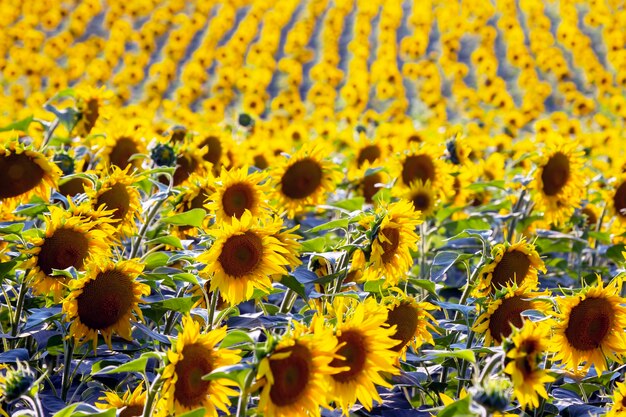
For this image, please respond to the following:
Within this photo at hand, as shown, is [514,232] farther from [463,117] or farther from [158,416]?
[463,117]

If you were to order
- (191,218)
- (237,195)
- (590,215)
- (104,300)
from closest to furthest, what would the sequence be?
1. (104,300)
2. (191,218)
3. (237,195)
4. (590,215)

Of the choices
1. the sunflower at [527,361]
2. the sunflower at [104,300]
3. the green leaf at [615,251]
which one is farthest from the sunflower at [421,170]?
the sunflower at [527,361]

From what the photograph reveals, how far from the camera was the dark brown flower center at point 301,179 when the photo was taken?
4219 millimetres

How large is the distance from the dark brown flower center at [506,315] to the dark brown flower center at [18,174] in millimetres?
1861

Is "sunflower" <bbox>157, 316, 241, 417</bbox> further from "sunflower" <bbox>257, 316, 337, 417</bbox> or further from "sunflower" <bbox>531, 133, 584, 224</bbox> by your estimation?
"sunflower" <bbox>531, 133, 584, 224</bbox>

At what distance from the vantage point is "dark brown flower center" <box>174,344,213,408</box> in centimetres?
212

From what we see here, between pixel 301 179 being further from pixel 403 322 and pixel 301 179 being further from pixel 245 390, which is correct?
pixel 245 390

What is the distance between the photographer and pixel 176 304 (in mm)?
2816

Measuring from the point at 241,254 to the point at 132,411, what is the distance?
0.58m

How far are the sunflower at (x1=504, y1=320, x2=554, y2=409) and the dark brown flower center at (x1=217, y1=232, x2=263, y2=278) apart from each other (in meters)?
0.89

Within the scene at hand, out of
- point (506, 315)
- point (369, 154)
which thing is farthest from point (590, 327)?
point (369, 154)

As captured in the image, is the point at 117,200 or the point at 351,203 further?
the point at 351,203

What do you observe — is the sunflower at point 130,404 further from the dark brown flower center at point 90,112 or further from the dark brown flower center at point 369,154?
the dark brown flower center at point 369,154

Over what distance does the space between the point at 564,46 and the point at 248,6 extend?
977 cm
